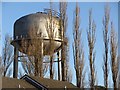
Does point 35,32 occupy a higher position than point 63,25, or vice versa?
point 63,25

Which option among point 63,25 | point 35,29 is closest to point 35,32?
point 35,29

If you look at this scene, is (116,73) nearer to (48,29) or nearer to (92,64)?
(92,64)

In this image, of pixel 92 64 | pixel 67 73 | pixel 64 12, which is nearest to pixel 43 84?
pixel 67 73

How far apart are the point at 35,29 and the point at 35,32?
243 millimetres

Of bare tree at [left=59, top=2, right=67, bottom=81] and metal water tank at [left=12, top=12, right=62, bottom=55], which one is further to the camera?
bare tree at [left=59, top=2, right=67, bottom=81]

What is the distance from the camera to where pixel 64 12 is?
23625 millimetres

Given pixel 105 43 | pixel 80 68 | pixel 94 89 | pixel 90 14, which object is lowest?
pixel 94 89

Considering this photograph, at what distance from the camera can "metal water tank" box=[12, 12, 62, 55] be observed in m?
22.4

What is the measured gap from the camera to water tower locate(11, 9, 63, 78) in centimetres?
2238

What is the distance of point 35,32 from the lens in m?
22.2

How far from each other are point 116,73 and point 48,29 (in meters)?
5.60

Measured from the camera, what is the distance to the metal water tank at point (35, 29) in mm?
22359

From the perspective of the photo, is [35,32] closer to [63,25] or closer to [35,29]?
[35,29]

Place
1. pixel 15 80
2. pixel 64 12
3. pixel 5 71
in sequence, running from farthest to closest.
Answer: pixel 5 71 < pixel 64 12 < pixel 15 80
